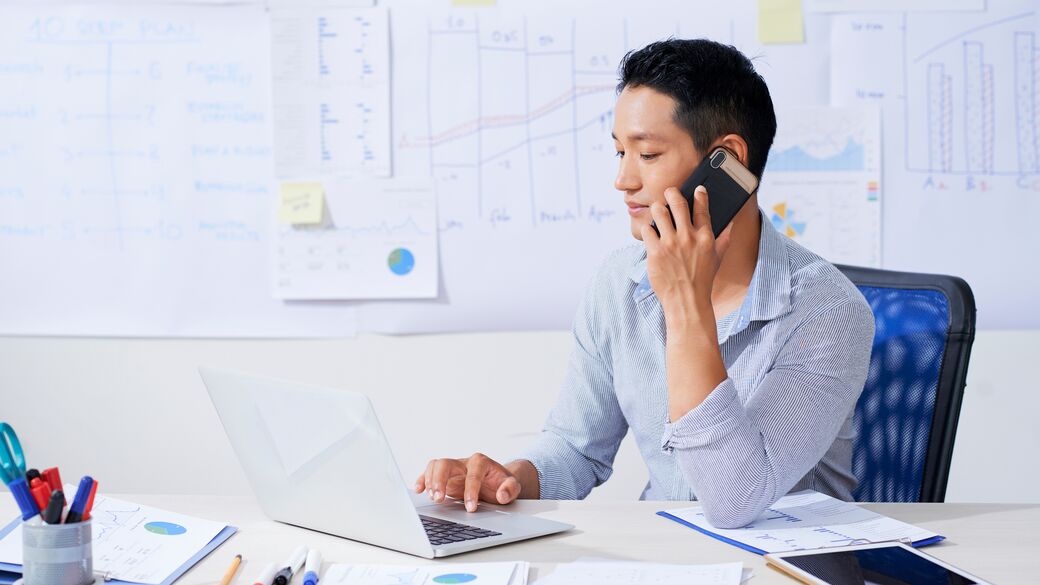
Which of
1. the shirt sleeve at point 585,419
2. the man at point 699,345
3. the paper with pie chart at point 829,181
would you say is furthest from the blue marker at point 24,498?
the paper with pie chart at point 829,181

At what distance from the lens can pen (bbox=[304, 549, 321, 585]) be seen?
956 mm

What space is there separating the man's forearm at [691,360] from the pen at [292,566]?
452mm

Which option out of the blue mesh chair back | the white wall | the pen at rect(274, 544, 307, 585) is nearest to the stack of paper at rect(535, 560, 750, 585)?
the pen at rect(274, 544, 307, 585)

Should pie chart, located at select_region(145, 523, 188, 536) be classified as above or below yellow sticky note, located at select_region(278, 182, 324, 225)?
below

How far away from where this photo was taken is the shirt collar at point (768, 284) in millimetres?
1400

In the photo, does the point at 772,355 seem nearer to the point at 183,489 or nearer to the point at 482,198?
the point at 482,198

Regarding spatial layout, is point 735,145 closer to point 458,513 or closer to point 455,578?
point 458,513

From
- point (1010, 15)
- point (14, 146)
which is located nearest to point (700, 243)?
point (1010, 15)

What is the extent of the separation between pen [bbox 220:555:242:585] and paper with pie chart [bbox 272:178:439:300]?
1.40m

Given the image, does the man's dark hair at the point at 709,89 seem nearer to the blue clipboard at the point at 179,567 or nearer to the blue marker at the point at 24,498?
the blue clipboard at the point at 179,567

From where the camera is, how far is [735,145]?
1447 millimetres

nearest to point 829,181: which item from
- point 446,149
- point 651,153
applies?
point 446,149

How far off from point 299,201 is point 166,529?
1.35m

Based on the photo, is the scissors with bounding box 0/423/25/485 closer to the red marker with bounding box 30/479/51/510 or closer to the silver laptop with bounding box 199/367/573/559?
the red marker with bounding box 30/479/51/510
